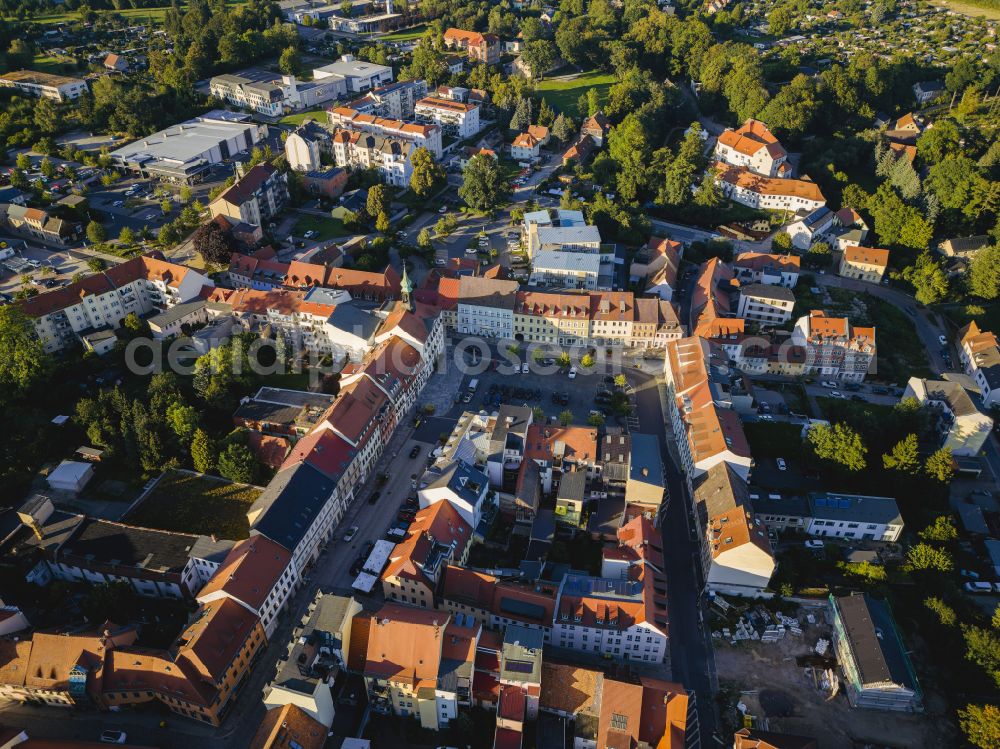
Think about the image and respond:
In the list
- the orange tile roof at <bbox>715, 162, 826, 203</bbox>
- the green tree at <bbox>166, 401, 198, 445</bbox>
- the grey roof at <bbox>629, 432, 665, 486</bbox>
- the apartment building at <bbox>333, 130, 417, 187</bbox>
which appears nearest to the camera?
the grey roof at <bbox>629, 432, 665, 486</bbox>

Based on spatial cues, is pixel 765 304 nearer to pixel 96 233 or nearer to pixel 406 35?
pixel 96 233

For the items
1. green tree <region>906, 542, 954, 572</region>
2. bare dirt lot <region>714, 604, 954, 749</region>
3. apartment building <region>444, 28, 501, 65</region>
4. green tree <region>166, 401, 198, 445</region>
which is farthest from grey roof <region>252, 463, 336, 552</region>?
apartment building <region>444, 28, 501, 65</region>

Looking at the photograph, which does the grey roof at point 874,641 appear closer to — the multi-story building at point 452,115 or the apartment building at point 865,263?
the apartment building at point 865,263

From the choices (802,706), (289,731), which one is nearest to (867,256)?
(802,706)

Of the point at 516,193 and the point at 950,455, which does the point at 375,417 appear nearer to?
the point at 950,455

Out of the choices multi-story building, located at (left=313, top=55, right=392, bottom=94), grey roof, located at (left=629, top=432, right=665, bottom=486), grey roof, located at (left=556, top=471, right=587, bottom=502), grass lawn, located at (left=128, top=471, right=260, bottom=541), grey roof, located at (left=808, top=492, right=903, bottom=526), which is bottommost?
grass lawn, located at (left=128, top=471, right=260, bottom=541)

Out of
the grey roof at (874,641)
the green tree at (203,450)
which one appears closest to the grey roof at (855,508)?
the grey roof at (874,641)

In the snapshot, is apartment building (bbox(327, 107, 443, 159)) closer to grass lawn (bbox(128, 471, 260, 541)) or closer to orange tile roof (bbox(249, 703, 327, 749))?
grass lawn (bbox(128, 471, 260, 541))
